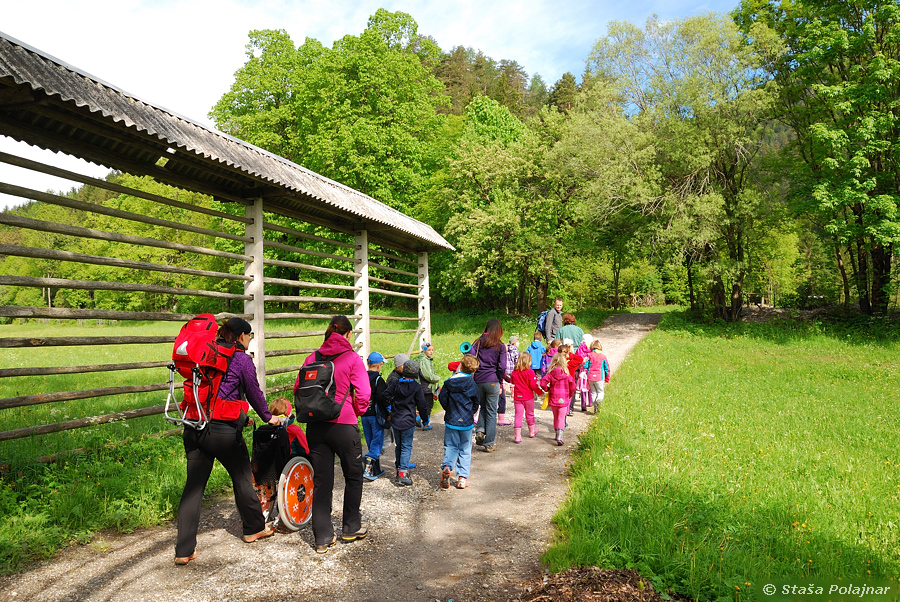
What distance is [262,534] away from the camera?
4.98 m

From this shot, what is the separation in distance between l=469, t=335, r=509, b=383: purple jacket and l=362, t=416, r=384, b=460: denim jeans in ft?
5.99

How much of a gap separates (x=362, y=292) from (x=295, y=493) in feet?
25.2

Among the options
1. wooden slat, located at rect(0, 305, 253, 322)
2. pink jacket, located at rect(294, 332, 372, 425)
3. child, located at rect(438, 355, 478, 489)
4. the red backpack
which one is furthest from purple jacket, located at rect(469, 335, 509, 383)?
the red backpack

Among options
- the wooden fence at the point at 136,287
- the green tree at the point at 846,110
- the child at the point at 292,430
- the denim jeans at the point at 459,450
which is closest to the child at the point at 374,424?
the denim jeans at the point at 459,450

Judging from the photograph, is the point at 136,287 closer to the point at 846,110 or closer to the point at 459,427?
the point at 459,427

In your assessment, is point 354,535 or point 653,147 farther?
point 653,147

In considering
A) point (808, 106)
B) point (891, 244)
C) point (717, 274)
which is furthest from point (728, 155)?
point (891, 244)

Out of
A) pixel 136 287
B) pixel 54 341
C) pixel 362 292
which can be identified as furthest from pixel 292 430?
pixel 362 292

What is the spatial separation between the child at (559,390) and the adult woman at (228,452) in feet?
16.0

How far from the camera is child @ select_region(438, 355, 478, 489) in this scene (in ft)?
21.3

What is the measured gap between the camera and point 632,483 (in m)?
5.75

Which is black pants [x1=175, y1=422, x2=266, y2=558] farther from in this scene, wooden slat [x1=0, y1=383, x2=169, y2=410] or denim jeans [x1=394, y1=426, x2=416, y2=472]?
denim jeans [x1=394, y1=426, x2=416, y2=472]

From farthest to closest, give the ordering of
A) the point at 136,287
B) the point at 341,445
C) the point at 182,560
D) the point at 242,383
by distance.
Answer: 1. the point at 136,287
2. the point at 341,445
3. the point at 242,383
4. the point at 182,560

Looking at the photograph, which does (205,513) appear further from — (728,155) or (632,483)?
(728,155)
